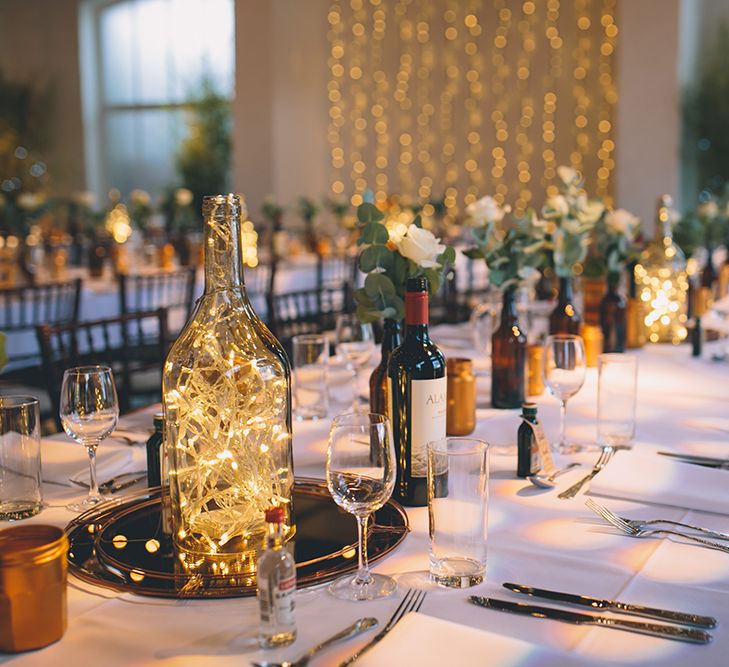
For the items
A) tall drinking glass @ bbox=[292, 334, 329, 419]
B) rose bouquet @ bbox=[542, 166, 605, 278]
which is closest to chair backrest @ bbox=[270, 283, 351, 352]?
tall drinking glass @ bbox=[292, 334, 329, 419]

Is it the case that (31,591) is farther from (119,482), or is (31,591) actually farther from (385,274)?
(385,274)

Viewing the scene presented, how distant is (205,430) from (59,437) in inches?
30.0

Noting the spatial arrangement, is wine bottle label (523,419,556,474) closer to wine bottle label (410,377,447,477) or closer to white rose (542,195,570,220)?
wine bottle label (410,377,447,477)

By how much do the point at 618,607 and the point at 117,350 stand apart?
357cm

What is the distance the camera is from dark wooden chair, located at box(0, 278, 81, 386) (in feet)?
13.2

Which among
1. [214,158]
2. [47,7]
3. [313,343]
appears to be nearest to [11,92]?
[47,7]

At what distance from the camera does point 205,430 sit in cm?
131

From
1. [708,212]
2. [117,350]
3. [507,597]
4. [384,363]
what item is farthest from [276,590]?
[708,212]

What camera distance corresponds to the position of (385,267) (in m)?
1.79

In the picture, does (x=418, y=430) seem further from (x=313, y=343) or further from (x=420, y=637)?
(x=313, y=343)

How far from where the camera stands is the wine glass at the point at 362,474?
3.85 ft

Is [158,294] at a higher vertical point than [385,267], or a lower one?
lower

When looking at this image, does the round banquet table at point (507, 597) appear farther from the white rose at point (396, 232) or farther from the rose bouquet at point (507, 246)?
the rose bouquet at point (507, 246)

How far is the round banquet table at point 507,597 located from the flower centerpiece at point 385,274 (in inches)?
10.1
